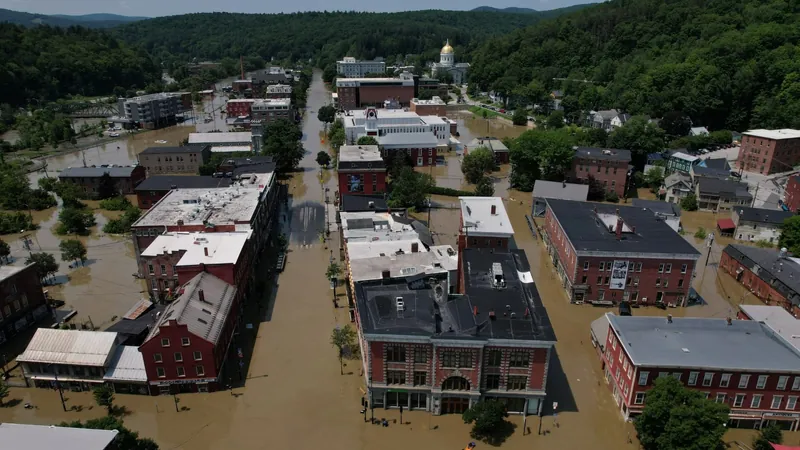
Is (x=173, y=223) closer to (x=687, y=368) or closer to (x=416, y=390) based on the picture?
(x=416, y=390)

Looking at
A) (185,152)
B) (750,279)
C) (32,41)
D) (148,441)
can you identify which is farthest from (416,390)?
(32,41)

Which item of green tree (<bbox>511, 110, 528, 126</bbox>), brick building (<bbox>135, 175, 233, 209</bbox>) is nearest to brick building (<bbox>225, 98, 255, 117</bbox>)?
green tree (<bbox>511, 110, 528, 126</bbox>)

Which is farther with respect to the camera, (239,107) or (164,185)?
(239,107)

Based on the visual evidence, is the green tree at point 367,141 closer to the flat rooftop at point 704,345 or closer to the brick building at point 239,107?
the brick building at point 239,107

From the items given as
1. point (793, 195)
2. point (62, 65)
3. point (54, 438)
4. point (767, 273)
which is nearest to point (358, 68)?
point (62, 65)

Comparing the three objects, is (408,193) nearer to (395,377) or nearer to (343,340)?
(343,340)

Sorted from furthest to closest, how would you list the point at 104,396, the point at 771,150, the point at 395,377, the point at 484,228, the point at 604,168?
the point at 771,150, the point at 604,168, the point at 484,228, the point at 395,377, the point at 104,396
